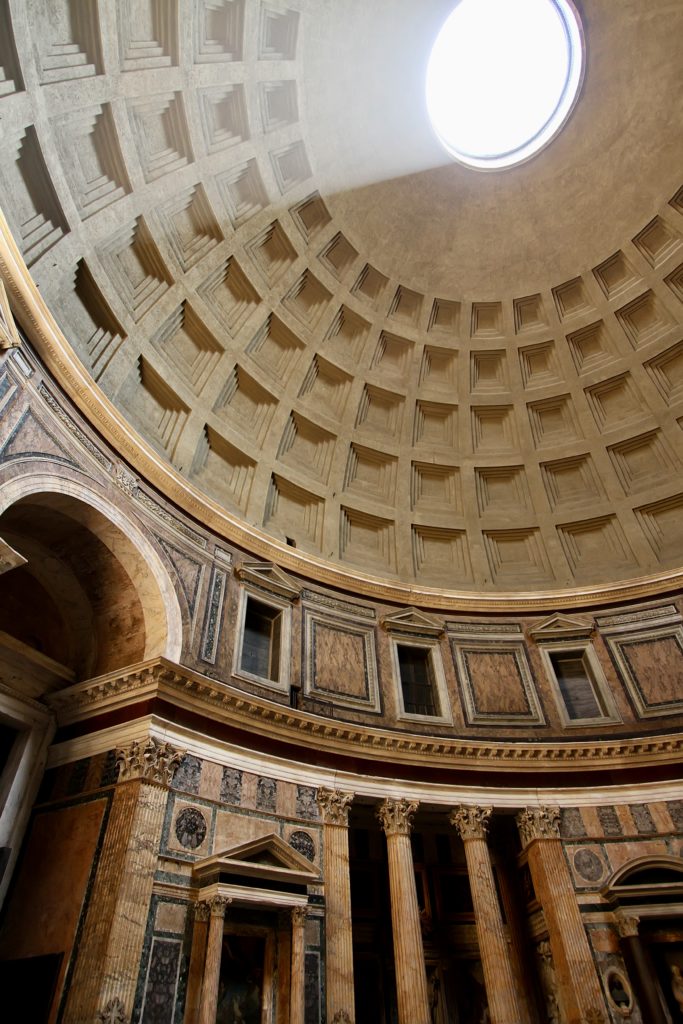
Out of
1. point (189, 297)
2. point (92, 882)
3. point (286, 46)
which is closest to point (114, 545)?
point (92, 882)

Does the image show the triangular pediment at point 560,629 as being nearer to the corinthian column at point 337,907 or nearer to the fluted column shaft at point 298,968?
the corinthian column at point 337,907

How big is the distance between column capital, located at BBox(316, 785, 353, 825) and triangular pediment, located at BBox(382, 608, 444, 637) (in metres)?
4.76

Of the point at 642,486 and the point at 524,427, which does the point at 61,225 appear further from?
the point at 642,486

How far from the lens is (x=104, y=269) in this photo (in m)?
13.2

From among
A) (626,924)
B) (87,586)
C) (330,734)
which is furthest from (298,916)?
(87,586)

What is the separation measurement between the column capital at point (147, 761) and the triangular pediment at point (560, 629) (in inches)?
412

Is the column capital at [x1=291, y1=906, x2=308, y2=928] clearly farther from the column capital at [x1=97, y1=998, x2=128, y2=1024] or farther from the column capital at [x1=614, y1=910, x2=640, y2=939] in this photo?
the column capital at [x1=614, y1=910, x2=640, y2=939]

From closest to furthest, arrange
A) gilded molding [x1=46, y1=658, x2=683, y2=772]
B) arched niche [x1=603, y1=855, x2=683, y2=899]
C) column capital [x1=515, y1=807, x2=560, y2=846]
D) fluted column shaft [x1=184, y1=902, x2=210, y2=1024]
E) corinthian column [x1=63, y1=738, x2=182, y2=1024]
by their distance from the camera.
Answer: corinthian column [x1=63, y1=738, x2=182, y2=1024] → fluted column shaft [x1=184, y1=902, x2=210, y2=1024] → gilded molding [x1=46, y1=658, x2=683, y2=772] → arched niche [x1=603, y1=855, x2=683, y2=899] → column capital [x1=515, y1=807, x2=560, y2=846]

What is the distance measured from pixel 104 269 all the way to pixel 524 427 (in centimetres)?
1305

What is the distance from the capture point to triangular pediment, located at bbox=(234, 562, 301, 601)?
14.2 meters

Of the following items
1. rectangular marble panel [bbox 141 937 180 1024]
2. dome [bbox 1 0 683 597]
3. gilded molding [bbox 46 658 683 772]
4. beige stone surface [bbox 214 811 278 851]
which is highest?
dome [bbox 1 0 683 597]

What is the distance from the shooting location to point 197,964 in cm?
900

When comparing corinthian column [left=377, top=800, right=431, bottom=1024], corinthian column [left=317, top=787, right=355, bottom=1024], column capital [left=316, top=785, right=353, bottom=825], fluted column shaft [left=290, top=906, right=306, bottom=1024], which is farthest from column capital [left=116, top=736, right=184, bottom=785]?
corinthian column [left=377, top=800, right=431, bottom=1024]

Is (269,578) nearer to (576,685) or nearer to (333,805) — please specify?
(333,805)
